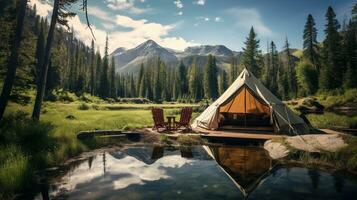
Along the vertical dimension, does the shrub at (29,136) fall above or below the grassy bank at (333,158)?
above

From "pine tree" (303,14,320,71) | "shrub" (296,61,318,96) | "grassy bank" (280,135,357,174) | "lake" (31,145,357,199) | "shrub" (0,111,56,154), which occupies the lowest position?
"lake" (31,145,357,199)

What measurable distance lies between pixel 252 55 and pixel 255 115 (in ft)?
112

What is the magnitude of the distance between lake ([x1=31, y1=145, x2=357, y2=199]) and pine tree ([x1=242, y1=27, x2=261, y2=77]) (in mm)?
39586

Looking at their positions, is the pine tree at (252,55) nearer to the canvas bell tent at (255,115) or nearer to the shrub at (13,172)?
the canvas bell tent at (255,115)

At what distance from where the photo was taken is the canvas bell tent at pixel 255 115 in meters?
13.7

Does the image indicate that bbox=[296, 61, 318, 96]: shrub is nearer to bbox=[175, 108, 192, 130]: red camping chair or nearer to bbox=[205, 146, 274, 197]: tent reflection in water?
bbox=[175, 108, 192, 130]: red camping chair

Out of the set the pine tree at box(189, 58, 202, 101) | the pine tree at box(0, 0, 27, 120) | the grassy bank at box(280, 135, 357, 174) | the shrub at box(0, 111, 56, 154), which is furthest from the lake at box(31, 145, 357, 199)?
the pine tree at box(189, 58, 202, 101)

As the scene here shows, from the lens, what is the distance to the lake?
619 cm

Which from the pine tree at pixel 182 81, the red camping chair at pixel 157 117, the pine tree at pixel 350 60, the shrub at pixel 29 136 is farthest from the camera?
the pine tree at pixel 182 81

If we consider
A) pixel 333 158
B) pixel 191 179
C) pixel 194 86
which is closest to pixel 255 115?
pixel 333 158

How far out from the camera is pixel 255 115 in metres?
16.4

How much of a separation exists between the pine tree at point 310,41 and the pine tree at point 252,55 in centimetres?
1121

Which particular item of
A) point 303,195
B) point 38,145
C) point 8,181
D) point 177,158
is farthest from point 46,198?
point 303,195

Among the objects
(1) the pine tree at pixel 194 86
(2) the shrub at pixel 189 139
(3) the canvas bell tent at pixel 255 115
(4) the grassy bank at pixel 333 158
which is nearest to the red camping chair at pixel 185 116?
(3) the canvas bell tent at pixel 255 115
